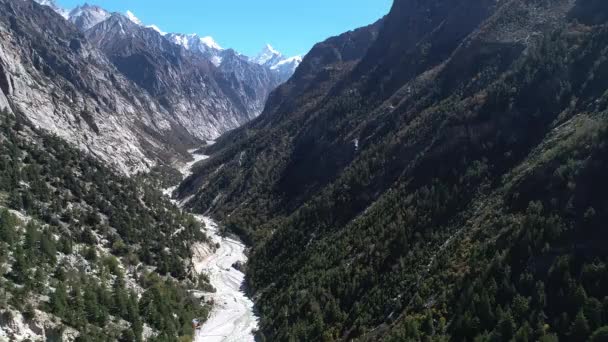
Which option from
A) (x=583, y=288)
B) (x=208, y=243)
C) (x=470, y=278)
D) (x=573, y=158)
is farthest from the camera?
(x=208, y=243)

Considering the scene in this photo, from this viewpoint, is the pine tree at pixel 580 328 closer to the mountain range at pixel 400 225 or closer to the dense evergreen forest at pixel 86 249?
the mountain range at pixel 400 225

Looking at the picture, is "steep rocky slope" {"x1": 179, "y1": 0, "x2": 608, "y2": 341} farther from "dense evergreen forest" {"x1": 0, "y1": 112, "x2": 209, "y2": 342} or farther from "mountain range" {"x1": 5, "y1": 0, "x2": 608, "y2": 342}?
"dense evergreen forest" {"x1": 0, "y1": 112, "x2": 209, "y2": 342}

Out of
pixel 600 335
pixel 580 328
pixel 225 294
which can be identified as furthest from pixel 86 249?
pixel 600 335

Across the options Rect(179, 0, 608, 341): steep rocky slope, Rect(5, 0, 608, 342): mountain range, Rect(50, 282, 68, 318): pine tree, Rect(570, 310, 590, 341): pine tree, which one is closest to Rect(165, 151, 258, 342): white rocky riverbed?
Rect(5, 0, 608, 342): mountain range

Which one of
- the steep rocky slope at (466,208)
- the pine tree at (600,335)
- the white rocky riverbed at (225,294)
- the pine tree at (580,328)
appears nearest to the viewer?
the pine tree at (600,335)

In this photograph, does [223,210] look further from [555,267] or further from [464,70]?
[555,267]

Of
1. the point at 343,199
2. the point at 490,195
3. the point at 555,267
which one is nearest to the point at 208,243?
the point at 343,199

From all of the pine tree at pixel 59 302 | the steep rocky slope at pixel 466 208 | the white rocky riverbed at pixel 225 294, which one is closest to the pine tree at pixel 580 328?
the steep rocky slope at pixel 466 208
